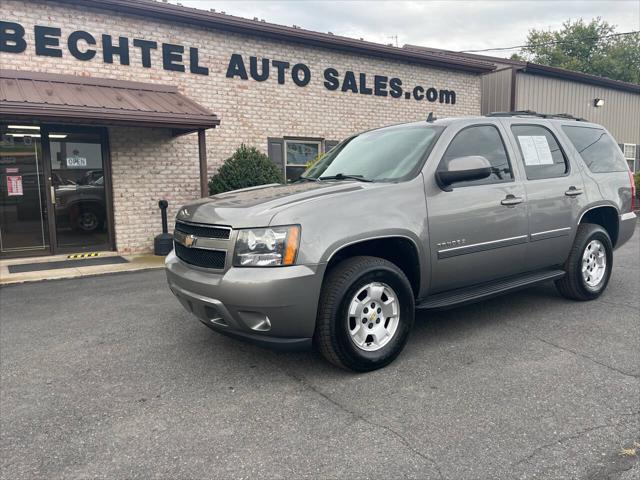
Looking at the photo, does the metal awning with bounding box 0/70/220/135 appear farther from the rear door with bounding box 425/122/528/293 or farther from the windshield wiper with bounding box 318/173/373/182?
the rear door with bounding box 425/122/528/293

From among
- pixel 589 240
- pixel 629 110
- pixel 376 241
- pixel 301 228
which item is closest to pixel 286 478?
pixel 301 228

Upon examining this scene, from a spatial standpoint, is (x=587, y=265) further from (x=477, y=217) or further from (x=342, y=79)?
(x=342, y=79)

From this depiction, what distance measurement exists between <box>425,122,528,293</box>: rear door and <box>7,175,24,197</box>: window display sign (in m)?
8.19

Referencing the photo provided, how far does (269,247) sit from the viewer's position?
133 inches

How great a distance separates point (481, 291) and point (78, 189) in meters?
8.16

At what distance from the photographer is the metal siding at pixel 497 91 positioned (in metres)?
16.1

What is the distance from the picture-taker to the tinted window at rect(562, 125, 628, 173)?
5.44m

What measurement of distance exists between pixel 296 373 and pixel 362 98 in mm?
10071

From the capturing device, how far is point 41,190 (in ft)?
30.7

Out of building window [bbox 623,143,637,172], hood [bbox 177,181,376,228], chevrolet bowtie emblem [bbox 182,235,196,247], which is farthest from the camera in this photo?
building window [bbox 623,143,637,172]

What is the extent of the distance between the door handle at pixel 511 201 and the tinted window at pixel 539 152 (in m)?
0.35

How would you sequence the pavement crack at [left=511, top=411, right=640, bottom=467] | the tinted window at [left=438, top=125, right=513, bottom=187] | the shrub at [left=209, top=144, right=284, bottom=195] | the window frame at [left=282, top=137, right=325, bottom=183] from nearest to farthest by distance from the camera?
the pavement crack at [left=511, top=411, right=640, bottom=467] → the tinted window at [left=438, top=125, right=513, bottom=187] → the shrub at [left=209, top=144, right=284, bottom=195] → the window frame at [left=282, top=137, right=325, bottom=183]

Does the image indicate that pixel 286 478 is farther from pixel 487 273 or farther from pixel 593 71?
pixel 593 71

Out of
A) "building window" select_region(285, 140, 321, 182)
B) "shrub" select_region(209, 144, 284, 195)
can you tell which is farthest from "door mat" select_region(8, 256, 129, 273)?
"building window" select_region(285, 140, 321, 182)
